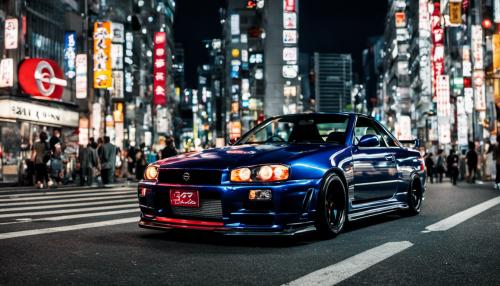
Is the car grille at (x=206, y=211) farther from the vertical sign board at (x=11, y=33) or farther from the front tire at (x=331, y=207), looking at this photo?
the vertical sign board at (x=11, y=33)

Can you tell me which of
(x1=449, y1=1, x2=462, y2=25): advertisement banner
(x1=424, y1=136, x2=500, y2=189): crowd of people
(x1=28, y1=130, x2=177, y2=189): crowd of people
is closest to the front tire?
(x1=28, y1=130, x2=177, y2=189): crowd of people

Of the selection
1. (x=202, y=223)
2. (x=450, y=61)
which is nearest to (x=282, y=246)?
(x=202, y=223)

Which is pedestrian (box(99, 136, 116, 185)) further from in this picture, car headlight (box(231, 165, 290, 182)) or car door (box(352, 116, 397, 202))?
car headlight (box(231, 165, 290, 182))

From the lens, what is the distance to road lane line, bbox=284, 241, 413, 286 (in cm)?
413

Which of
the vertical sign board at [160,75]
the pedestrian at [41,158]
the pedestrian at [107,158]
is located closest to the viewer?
the pedestrian at [41,158]

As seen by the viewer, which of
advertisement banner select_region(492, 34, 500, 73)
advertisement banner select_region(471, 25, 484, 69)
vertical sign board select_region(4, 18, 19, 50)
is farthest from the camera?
advertisement banner select_region(471, 25, 484, 69)

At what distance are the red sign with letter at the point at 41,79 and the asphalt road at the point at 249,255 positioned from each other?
19.8 metres

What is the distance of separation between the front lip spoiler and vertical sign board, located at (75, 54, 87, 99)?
88.5 ft

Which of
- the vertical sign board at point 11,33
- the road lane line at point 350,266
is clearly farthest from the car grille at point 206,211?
the vertical sign board at point 11,33

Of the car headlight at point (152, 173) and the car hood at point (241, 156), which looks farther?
the car headlight at point (152, 173)

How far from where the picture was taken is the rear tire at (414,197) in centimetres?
859

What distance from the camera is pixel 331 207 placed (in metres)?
6.27

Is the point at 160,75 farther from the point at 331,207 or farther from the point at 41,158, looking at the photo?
the point at 331,207

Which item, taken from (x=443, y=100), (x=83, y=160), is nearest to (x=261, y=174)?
(x=83, y=160)
